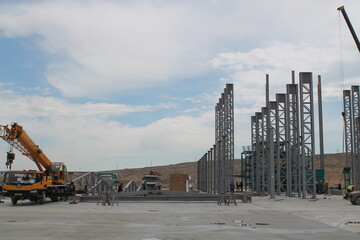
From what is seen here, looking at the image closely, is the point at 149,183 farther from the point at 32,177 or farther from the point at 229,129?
the point at 32,177

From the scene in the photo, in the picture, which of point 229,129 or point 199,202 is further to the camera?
point 229,129

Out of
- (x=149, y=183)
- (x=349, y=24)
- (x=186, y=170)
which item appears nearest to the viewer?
(x=349, y=24)

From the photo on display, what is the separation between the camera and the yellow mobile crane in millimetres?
26516

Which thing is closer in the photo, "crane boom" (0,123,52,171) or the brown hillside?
"crane boom" (0,123,52,171)

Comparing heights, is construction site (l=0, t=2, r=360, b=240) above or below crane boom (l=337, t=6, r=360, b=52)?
below

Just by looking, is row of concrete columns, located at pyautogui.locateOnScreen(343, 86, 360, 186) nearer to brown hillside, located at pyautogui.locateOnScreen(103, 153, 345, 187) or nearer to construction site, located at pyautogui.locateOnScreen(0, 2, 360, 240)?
construction site, located at pyautogui.locateOnScreen(0, 2, 360, 240)

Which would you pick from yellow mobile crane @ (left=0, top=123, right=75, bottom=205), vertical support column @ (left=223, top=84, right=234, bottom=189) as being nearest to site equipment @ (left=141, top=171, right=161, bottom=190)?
vertical support column @ (left=223, top=84, right=234, bottom=189)

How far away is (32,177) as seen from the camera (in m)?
27.0

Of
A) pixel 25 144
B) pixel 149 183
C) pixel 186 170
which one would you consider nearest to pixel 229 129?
pixel 149 183

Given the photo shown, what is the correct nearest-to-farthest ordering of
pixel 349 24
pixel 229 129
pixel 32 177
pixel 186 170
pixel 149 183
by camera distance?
1. pixel 32 177
2. pixel 349 24
3. pixel 229 129
4. pixel 149 183
5. pixel 186 170

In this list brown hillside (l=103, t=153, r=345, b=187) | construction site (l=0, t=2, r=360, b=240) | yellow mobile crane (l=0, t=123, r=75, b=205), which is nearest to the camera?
construction site (l=0, t=2, r=360, b=240)

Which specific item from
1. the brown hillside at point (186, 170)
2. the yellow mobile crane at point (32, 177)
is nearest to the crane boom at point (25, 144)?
the yellow mobile crane at point (32, 177)

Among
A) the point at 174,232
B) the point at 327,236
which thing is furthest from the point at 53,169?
the point at 327,236

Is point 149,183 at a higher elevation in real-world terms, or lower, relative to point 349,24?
lower
